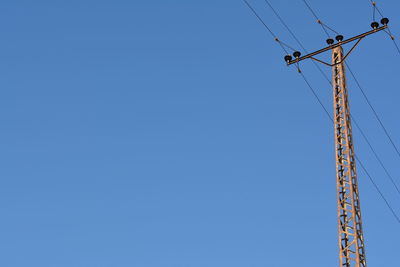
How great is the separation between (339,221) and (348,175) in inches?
106

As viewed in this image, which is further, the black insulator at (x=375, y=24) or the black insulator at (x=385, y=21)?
the black insulator at (x=375, y=24)

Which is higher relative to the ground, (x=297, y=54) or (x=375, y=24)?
(x=375, y=24)

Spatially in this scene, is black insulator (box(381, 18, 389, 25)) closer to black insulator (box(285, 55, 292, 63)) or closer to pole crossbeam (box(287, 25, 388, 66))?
pole crossbeam (box(287, 25, 388, 66))

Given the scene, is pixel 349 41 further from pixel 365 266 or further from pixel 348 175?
pixel 365 266

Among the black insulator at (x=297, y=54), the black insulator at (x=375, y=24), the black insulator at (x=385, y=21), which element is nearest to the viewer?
the black insulator at (x=385, y=21)

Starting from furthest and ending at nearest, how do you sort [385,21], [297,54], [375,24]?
[297,54] → [375,24] → [385,21]

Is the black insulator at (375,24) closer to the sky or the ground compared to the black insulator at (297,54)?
closer to the sky

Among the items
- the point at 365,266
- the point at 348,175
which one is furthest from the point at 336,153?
the point at 365,266

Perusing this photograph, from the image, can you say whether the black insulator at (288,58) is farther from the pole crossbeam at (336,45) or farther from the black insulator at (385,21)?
the black insulator at (385,21)

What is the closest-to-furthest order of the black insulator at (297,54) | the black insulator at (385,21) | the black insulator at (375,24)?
the black insulator at (385,21)
the black insulator at (375,24)
the black insulator at (297,54)

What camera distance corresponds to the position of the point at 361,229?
3575 cm

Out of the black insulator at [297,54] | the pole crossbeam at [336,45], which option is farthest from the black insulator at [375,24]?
the black insulator at [297,54]

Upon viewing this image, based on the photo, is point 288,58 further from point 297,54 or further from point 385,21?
point 385,21

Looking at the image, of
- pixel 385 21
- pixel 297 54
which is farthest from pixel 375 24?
pixel 297 54
